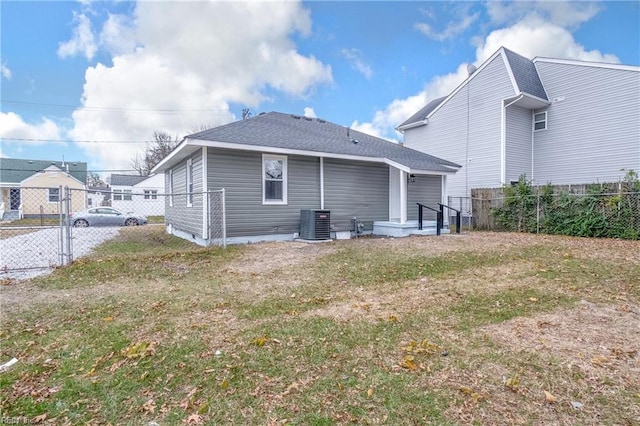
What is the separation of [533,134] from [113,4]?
17312mm

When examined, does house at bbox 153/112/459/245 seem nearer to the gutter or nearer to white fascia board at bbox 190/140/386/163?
white fascia board at bbox 190/140/386/163

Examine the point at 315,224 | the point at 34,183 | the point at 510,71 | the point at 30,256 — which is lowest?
the point at 30,256

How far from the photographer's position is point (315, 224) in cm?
967

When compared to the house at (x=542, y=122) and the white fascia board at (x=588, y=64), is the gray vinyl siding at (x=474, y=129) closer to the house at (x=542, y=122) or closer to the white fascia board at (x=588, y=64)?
the house at (x=542, y=122)

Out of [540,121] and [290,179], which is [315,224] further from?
[540,121]

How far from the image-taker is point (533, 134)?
51.1 ft

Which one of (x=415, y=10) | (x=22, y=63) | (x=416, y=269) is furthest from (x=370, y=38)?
(x=22, y=63)

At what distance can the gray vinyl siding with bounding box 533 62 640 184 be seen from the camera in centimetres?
1275

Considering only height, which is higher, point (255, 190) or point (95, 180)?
point (95, 180)

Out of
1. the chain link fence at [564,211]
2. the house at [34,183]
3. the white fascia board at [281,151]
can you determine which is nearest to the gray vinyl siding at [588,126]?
the chain link fence at [564,211]

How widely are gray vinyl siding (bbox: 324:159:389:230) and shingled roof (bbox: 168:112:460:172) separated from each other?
20.3 inches

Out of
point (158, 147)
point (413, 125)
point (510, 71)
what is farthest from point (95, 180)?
point (510, 71)

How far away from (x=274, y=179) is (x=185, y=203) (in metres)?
3.54

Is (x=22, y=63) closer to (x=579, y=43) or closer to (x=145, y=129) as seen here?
(x=145, y=129)
